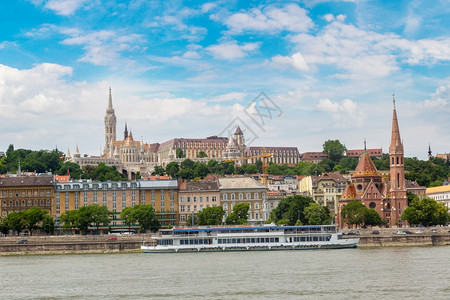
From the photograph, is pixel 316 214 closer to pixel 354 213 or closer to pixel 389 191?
pixel 354 213

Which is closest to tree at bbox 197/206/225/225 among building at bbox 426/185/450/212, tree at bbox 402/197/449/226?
tree at bbox 402/197/449/226

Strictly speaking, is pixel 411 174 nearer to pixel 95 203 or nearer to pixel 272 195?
pixel 272 195

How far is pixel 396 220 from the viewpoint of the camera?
11825 cm

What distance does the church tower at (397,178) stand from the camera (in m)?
119

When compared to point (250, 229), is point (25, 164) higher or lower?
higher

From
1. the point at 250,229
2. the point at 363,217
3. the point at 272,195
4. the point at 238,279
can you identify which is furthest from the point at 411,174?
the point at 238,279

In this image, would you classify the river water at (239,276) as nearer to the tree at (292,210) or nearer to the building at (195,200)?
the tree at (292,210)

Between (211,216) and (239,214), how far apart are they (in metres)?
5.82

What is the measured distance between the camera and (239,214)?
10644cm

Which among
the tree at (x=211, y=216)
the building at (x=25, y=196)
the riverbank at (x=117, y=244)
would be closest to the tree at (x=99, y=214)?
the building at (x=25, y=196)

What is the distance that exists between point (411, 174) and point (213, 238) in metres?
82.4

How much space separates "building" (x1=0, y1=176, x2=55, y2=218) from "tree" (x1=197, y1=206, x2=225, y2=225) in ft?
77.4

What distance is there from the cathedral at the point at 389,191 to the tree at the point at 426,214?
9.22 m

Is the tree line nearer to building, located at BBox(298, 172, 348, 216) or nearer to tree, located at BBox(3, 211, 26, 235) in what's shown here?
tree, located at BBox(3, 211, 26, 235)
